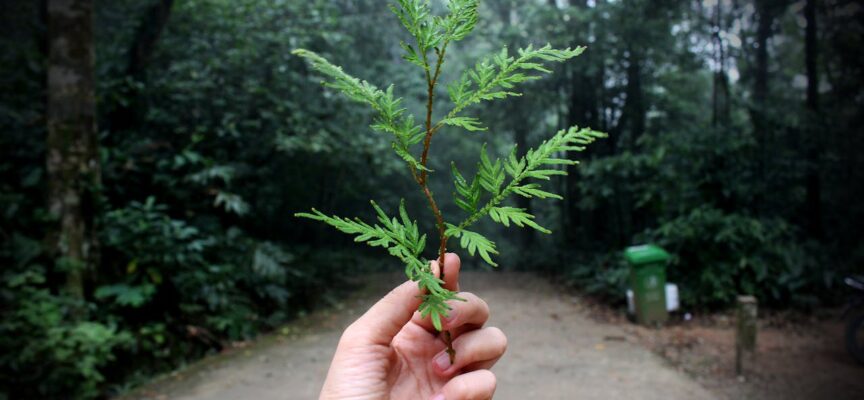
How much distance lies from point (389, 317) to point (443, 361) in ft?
0.55

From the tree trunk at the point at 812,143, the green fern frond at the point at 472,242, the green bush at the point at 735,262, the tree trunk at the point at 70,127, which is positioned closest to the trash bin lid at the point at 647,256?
the green bush at the point at 735,262

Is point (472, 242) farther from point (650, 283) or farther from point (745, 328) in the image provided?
point (650, 283)

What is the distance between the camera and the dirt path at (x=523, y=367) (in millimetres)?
5625

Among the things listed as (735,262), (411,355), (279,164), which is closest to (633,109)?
(735,262)

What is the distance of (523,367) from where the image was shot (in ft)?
20.9

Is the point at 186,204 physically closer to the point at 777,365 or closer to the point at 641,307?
the point at 641,307

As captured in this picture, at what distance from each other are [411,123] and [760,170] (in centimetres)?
966

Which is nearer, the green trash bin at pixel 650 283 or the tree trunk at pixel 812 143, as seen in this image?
the green trash bin at pixel 650 283

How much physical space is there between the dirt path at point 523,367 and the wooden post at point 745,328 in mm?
640

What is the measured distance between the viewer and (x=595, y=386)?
5750mm

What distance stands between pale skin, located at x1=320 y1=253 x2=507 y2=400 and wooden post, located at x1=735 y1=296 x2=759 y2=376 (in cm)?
556

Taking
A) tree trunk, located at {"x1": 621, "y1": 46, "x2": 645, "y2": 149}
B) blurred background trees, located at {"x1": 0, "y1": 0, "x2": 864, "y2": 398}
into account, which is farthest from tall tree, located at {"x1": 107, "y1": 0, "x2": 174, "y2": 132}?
tree trunk, located at {"x1": 621, "y1": 46, "x2": 645, "y2": 149}

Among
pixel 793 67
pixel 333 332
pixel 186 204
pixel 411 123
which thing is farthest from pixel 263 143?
pixel 793 67

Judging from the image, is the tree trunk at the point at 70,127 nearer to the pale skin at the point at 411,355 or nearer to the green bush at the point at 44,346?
the green bush at the point at 44,346
